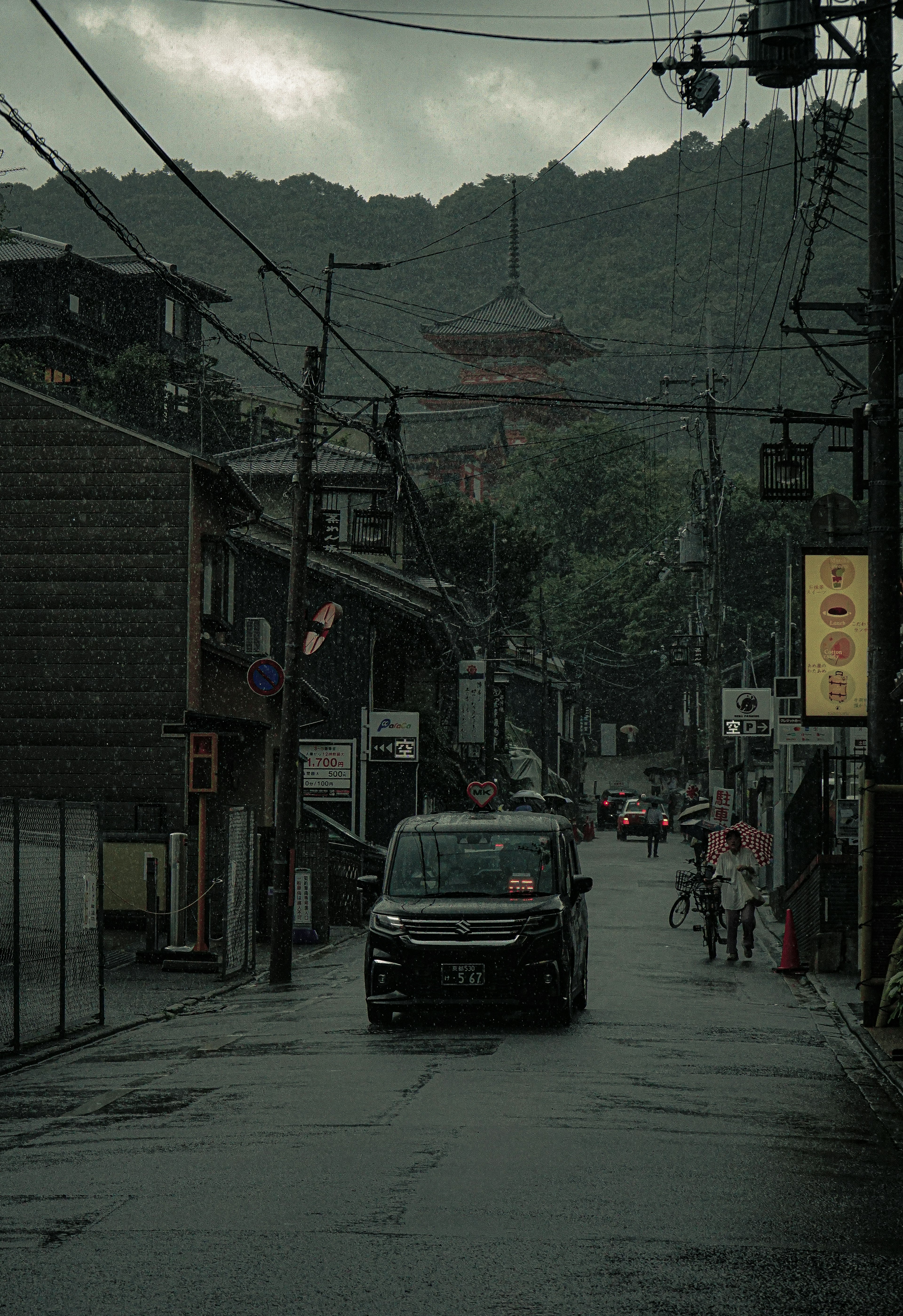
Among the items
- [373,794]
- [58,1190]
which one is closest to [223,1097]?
[58,1190]

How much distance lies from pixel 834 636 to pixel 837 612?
0.35 m

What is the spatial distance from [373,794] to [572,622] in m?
46.9

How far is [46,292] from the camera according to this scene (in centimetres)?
5916

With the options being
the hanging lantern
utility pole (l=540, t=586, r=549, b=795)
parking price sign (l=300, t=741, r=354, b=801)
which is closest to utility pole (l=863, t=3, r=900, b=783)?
parking price sign (l=300, t=741, r=354, b=801)

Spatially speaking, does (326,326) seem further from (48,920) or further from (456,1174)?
(456,1174)

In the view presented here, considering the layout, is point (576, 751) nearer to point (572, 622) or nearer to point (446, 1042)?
point (572, 622)

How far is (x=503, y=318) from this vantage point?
98.4 m

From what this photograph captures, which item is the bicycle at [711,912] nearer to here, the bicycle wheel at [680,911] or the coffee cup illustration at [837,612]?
the bicycle wheel at [680,911]

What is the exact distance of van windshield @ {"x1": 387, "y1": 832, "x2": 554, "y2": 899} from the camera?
1538 cm

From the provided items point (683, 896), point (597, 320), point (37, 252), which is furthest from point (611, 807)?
point (683, 896)

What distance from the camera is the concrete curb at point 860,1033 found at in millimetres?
12609

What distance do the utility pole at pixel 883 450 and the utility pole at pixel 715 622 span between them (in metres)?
22.7

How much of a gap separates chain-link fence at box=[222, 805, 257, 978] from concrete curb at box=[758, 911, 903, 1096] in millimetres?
7355

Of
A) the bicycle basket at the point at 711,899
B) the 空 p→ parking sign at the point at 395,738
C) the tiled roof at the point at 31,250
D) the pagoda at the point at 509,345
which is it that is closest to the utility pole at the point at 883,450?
the bicycle basket at the point at 711,899
